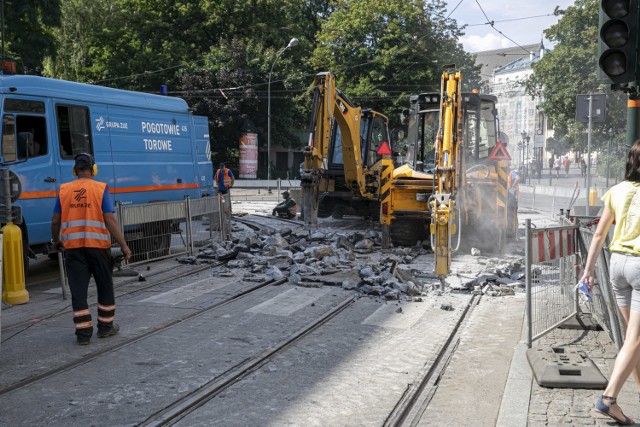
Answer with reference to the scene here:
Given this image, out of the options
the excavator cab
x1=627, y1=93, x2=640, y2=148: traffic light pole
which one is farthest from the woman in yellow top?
the excavator cab

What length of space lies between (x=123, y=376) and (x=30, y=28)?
24309 millimetres

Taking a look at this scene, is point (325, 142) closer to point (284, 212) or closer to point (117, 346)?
point (284, 212)

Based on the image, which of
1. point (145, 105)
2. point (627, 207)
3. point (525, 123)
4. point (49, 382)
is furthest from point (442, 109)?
point (525, 123)

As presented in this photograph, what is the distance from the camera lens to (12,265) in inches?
305

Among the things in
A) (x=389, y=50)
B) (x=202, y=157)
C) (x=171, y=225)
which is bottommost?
(x=171, y=225)

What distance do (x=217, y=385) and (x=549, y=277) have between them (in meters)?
3.82

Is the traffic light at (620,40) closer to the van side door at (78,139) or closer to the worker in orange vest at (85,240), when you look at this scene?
the worker in orange vest at (85,240)

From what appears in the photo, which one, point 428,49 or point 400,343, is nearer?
point 400,343

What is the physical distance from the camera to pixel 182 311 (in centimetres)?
898

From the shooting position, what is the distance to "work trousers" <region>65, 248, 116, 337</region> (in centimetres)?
722

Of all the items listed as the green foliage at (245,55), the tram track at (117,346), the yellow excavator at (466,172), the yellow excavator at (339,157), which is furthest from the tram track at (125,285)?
the green foliage at (245,55)

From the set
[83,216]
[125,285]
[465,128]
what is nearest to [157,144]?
[125,285]

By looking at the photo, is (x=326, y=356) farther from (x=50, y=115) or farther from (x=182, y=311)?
(x=50, y=115)

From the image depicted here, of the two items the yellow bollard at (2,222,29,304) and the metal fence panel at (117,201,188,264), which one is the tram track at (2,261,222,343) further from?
the metal fence panel at (117,201,188,264)
